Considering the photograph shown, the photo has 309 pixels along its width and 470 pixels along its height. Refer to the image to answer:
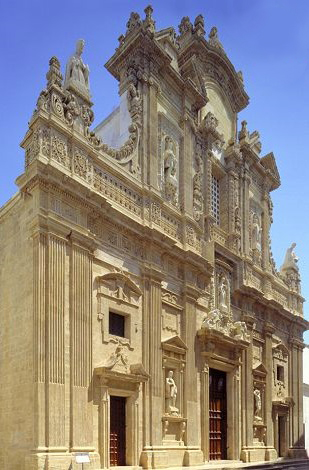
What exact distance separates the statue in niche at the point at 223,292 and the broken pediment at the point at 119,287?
6.25 meters

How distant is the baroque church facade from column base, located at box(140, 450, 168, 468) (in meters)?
0.04

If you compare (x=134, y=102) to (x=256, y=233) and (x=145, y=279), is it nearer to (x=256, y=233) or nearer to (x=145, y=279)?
(x=145, y=279)

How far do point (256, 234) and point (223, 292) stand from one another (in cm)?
523

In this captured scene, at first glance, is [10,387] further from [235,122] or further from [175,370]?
[235,122]

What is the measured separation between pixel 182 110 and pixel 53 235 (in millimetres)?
9373

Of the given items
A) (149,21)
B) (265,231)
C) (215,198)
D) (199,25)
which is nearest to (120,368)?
(215,198)

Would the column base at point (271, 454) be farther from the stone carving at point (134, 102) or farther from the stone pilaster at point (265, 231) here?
the stone carving at point (134, 102)

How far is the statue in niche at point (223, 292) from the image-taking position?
23.5 metres

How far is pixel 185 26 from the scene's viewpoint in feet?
80.7

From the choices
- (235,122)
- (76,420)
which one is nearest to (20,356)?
(76,420)

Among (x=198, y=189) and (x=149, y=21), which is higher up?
(x=149, y=21)

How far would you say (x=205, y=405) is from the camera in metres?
20.8

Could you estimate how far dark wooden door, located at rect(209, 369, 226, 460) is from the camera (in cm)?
2194

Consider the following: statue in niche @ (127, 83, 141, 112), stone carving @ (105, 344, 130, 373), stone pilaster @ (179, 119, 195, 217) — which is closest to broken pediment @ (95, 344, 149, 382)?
stone carving @ (105, 344, 130, 373)
